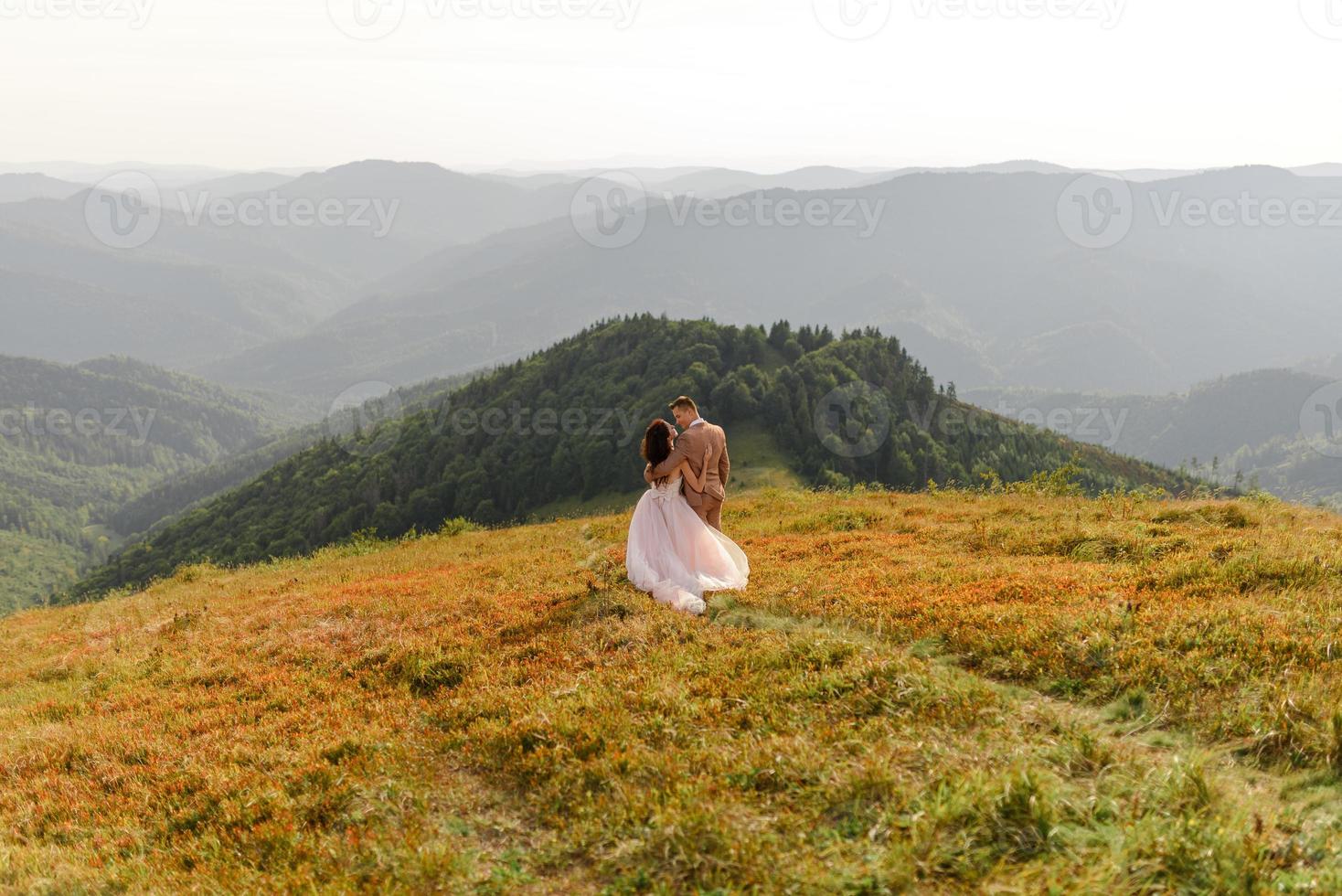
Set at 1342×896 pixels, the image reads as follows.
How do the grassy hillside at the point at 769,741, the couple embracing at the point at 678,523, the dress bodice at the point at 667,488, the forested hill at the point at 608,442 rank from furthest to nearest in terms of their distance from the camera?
the forested hill at the point at 608,442
the dress bodice at the point at 667,488
the couple embracing at the point at 678,523
the grassy hillside at the point at 769,741

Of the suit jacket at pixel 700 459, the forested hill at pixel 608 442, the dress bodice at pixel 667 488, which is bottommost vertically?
the forested hill at pixel 608 442

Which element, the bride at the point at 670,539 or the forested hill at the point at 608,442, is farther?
the forested hill at the point at 608,442

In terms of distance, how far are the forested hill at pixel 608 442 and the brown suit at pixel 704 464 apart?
6444cm

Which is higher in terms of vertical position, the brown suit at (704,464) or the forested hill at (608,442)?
the brown suit at (704,464)

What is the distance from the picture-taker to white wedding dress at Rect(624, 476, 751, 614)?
14055 mm

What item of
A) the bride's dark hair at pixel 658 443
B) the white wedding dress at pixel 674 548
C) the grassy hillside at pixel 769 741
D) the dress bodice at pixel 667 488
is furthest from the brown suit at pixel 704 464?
the grassy hillside at pixel 769 741

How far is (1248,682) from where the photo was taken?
746cm

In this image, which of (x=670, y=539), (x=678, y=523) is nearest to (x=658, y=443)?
(x=678, y=523)

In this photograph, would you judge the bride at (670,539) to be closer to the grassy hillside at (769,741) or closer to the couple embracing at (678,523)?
the couple embracing at (678,523)

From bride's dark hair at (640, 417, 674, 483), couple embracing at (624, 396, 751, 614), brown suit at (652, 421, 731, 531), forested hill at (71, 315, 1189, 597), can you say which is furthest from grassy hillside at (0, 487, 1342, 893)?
forested hill at (71, 315, 1189, 597)

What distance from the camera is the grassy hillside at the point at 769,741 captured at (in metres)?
5.68

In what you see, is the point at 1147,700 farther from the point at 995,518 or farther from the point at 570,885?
the point at 995,518

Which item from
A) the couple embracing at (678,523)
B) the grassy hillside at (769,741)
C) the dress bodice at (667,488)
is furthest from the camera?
the dress bodice at (667,488)

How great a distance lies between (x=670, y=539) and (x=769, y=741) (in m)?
7.22
